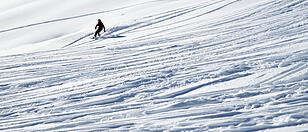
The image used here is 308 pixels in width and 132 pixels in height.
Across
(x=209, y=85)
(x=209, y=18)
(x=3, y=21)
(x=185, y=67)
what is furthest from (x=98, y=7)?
(x=209, y=85)

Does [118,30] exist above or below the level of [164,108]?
above

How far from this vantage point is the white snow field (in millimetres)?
5051

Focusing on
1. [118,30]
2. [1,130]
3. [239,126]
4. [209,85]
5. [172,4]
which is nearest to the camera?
[239,126]

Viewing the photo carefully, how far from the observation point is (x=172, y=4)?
1602 centimetres

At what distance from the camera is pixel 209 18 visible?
11.8m

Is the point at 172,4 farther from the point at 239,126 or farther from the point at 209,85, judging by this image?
the point at 239,126

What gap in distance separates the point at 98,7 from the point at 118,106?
44.4ft

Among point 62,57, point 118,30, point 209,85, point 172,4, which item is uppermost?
point 172,4

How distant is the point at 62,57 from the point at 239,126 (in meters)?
6.32

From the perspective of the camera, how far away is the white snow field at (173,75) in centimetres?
505

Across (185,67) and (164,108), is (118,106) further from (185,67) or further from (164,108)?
(185,67)

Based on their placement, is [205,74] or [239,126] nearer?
[239,126]

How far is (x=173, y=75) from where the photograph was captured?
6.79 meters

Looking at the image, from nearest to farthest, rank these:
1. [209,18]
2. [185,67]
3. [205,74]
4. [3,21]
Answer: [205,74] < [185,67] < [209,18] < [3,21]
